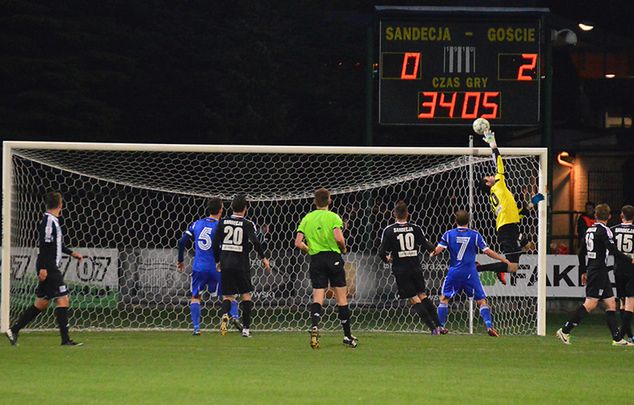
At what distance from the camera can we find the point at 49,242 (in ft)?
48.8

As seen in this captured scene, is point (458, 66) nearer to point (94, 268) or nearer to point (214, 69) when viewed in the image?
point (94, 268)

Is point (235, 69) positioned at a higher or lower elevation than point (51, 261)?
higher

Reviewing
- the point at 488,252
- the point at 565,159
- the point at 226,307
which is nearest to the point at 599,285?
the point at 488,252

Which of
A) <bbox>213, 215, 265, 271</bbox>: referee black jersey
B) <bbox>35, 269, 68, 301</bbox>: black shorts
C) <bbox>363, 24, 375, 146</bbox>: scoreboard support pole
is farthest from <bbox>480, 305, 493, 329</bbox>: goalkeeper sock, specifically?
<bbox>35, 269, 68, 301</bbox>: black shorts

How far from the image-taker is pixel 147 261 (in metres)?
21.6

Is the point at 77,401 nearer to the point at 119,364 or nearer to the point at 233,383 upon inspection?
the point at 233,383

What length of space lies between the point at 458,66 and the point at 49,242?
9.45 meters

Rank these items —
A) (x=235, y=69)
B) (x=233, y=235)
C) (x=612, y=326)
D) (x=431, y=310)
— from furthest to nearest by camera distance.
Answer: (x=235, y=69)
(x=431, y=310)
(x=233, y=235)
(x=612, y=326)

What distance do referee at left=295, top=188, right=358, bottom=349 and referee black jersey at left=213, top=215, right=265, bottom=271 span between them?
1.62 metres

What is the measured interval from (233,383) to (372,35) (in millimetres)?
12240

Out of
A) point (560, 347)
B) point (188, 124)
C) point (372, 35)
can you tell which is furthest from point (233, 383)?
point (188, 124)

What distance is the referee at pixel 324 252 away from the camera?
591 inches

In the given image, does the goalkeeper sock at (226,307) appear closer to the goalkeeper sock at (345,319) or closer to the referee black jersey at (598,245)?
the goalkeeper sock at (345,319)

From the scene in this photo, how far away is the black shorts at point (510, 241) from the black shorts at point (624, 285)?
1485 mm
